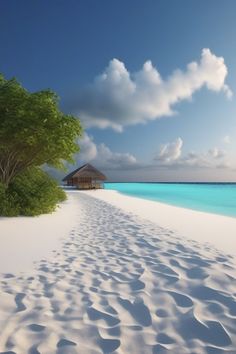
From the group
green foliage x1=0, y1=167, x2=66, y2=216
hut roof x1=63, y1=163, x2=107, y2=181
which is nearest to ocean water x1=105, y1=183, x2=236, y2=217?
hut roof x1=63, y1=163, x2=107, y2=181

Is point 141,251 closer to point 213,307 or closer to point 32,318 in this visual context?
point 213,307

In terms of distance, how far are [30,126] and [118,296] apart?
9.70 m

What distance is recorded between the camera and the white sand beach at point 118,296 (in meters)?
2.48

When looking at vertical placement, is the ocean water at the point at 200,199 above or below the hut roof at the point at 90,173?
below

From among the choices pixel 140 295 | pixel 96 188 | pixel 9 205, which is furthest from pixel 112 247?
pixel 96 188

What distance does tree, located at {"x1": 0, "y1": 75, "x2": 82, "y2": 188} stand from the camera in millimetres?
11164

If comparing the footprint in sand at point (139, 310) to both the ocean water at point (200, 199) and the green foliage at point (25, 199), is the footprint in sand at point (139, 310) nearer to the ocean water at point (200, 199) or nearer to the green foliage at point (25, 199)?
the green foliage at point (25, 199)

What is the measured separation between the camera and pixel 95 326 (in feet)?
9.02

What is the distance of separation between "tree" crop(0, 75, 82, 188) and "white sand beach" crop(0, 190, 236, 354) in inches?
245

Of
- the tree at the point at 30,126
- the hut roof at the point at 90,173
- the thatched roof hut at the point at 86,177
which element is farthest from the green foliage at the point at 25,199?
the hut roof at the point at 90,173

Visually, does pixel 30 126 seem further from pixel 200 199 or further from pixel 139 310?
pixel 200 199

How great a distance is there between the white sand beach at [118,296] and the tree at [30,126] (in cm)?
623

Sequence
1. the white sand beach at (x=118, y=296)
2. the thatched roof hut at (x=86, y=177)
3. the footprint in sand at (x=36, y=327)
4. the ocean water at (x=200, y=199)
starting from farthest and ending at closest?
the thatched roof hut at (x=86, y=177) < the ocean water at (x=200, y=199) < the footprint in sand at (x=36, y=327) < the white sand beach at (x=118, y=296)

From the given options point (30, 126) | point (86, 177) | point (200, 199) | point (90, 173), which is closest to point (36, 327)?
point (30, 126)
